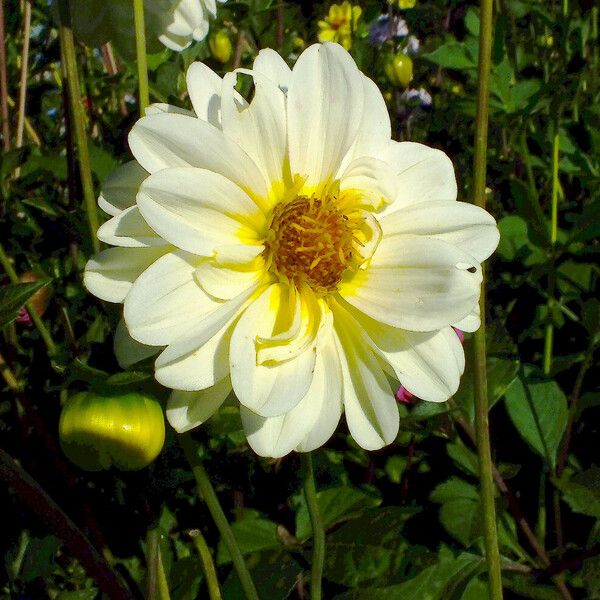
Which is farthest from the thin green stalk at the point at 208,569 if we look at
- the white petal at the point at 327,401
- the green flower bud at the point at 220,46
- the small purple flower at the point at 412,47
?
the small purple flower at the point at 412,47

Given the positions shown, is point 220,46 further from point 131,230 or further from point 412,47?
point 412,47

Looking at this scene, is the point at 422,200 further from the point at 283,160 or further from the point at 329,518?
the point at 329,518

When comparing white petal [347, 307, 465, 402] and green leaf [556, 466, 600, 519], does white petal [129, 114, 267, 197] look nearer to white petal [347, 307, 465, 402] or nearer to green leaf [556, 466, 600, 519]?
white petal [347, 307, 465, 402]

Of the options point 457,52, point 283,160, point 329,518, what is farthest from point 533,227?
point 283,160

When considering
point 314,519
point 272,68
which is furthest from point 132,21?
point 314,519

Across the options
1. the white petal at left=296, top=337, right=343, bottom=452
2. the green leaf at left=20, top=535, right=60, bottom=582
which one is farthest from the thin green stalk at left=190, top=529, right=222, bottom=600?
the green leaf at left=20, top=535, right=60, bottom=582

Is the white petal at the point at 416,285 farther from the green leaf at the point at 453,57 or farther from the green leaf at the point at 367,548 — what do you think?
the green leaf at the point at 453,57

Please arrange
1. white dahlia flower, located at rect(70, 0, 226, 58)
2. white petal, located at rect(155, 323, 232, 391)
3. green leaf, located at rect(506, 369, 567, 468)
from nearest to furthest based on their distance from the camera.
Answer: white petal, located at rect(155, 323, 232, 391) < white dahlia flower, located at rect(70, 0, 226, 58) < green leaf, located at rect(506, 369, 567, 468)
